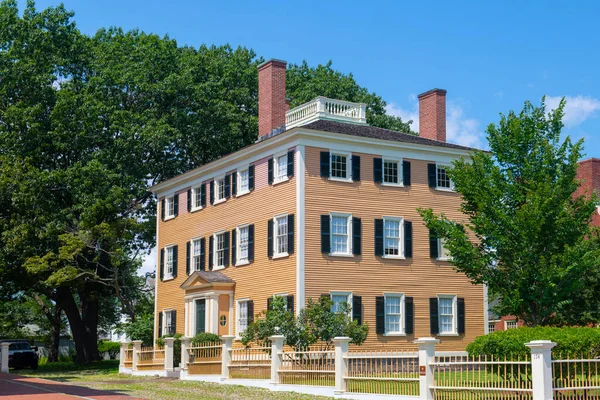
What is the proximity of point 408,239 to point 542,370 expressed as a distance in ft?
60.2

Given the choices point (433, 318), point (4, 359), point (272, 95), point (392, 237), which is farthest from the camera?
point (272, 95)

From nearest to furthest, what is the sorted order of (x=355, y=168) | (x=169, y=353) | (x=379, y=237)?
(x=169, y=353) < (x=355, y=168) < (x=379, y=237)

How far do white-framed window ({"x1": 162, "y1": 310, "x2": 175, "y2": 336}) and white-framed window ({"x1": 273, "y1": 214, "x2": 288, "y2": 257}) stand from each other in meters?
9.40

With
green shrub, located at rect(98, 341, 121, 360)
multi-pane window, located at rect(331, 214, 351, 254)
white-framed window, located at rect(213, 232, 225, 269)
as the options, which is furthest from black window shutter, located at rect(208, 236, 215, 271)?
green shrub, located at rect(98, 341, 121, 360)

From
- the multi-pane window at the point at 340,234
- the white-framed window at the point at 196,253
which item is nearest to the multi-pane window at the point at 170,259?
the white-framed window at the point at 196,253

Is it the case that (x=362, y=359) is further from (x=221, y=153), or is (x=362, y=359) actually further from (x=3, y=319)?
(x=3, y=319)

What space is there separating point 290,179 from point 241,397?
499 inches

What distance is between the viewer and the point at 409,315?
115ft

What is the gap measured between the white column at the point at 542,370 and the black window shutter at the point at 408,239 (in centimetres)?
1800

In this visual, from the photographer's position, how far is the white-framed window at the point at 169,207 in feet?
143

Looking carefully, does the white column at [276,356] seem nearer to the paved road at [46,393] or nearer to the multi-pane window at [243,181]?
the paved road at [46,393]

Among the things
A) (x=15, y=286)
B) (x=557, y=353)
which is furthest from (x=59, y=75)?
(x=557, y=353)

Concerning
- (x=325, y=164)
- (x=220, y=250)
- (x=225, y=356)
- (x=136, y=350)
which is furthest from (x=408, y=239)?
(x=136, y=350)

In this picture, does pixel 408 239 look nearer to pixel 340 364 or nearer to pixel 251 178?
pixel 251 178
